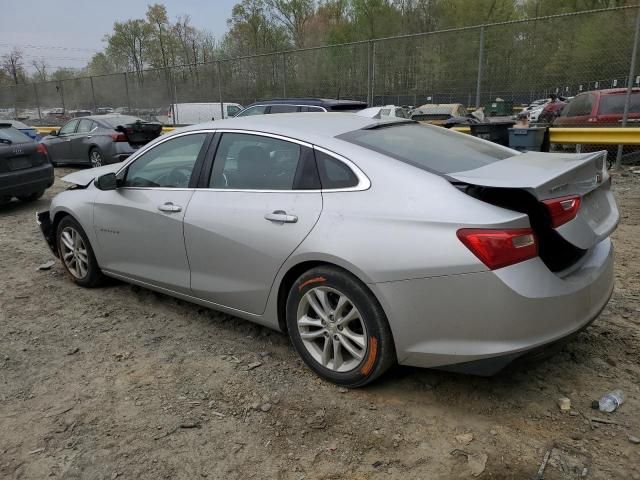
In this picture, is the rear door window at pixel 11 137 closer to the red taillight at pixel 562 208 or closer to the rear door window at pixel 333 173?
the rear door window at pixel 333 173

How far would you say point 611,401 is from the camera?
109 inches

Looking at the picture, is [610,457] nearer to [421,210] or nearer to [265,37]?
[421,210]

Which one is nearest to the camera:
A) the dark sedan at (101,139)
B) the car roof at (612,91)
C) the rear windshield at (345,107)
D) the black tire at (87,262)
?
the black tire at (87,262)

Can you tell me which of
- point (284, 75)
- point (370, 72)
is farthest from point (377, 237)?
point (284, 75)

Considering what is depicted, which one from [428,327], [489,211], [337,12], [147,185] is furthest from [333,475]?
[337,12]

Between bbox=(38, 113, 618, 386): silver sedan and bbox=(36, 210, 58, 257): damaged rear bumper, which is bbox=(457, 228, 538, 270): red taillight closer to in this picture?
bbox=(38, 113, 618, 386): silver sedan

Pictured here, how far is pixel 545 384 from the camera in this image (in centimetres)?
298

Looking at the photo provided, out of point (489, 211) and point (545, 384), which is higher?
point (489, 211)

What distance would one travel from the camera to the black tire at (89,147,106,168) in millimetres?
12680

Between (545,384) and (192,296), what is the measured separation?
2.40m

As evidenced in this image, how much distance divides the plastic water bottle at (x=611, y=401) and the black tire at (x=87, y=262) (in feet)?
13.2

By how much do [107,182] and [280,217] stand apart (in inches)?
73.0

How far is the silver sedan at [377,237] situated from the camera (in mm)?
2455

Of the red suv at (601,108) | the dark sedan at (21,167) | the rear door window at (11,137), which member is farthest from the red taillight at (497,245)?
the red suv at (601,108)
